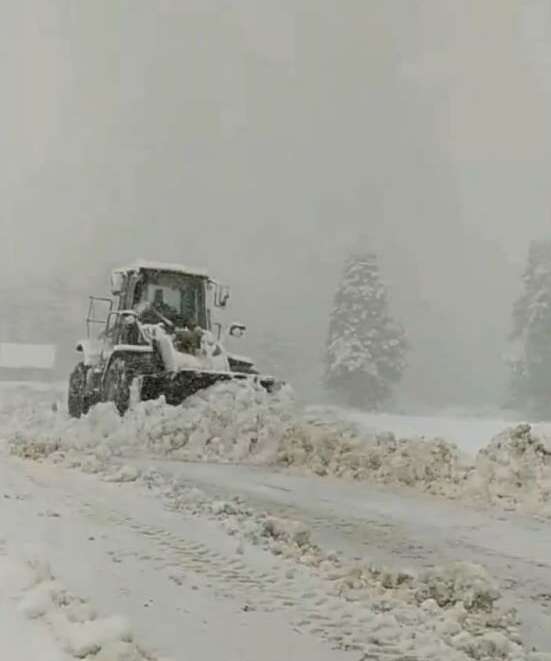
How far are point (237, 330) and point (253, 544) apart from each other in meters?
0.51

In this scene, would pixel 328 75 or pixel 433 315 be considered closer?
pixel 433 315

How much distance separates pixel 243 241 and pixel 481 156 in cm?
59

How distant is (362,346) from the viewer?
6.37ft

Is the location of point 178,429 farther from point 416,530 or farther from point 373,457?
point 416,530

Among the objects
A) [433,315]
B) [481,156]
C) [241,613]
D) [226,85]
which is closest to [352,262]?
[433,315]

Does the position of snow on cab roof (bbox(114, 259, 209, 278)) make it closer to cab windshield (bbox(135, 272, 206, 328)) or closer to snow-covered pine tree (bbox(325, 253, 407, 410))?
cab windshield (bbox(135, 272, 206, 328))

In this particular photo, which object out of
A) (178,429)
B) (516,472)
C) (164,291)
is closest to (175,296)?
(164,291)

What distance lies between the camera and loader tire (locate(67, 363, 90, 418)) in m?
2.12

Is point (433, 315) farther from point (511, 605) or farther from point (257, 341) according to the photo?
point (511, 605)

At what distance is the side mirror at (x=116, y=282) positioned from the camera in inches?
84.4

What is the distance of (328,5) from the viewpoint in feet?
7.43

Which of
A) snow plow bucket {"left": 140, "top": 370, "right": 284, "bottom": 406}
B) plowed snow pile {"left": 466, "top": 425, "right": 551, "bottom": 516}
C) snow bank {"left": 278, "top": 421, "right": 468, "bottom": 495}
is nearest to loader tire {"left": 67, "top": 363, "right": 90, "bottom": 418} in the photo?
snow plow bucket {"left": 140, "top": 370, "right": 284, "bottom": 406}

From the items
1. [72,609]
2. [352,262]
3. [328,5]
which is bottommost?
[72,609]

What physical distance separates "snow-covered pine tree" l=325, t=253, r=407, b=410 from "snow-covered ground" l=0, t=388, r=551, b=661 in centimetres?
6
